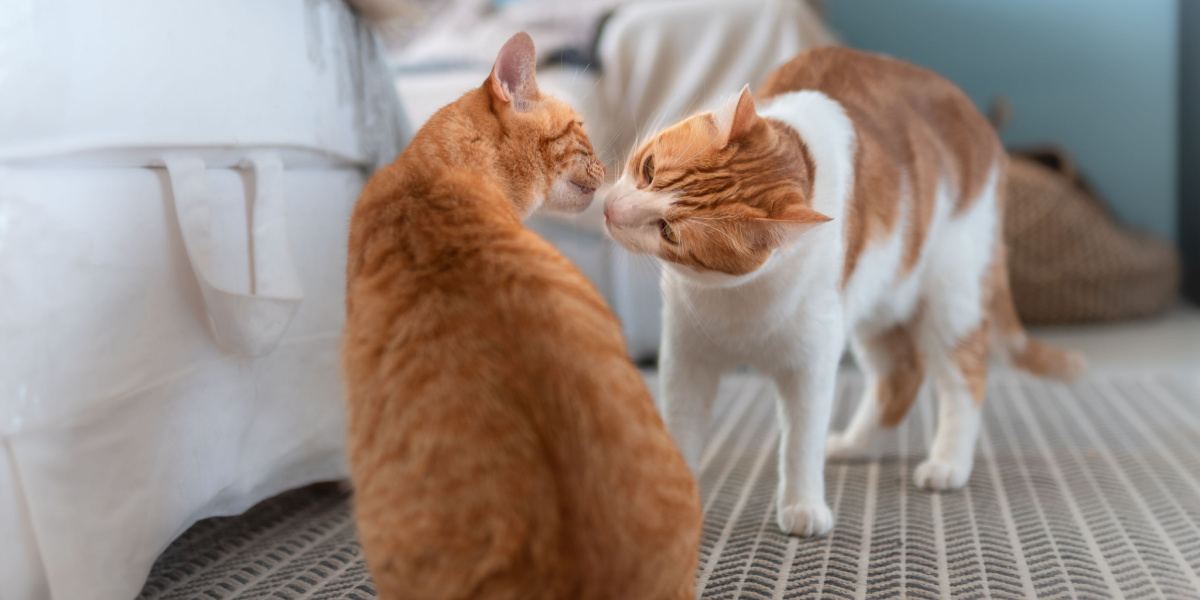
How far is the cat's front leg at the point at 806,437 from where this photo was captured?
48.6 inches

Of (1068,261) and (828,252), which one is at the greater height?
(828,252)

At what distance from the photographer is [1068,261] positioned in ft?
9.21

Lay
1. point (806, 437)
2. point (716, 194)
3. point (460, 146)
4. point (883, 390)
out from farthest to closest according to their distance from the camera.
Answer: point (883, 390)
point (806, 437)
point (716, 194)
point (460, 146)

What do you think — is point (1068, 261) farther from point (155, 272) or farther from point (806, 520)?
point (155, 272)

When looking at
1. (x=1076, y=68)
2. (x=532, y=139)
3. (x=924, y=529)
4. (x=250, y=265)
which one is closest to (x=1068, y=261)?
(x=1076, y=68)

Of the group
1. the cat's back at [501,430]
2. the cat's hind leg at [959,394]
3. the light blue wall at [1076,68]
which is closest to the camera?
the cat's back at [501,430]

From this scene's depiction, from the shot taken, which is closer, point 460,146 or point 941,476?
point 460,146

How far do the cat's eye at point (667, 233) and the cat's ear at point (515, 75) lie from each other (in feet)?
0.67

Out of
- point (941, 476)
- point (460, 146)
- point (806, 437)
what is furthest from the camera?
point (941, 476)

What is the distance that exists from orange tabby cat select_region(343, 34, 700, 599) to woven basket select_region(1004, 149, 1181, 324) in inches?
90.8

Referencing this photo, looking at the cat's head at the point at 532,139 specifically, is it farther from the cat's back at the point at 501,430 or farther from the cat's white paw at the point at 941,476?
the cat's white paw at the point at 941,476

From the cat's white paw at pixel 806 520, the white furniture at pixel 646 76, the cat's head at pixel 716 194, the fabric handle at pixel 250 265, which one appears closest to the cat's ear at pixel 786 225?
the cat's head at pixel 716 194

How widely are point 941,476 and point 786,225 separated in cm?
61

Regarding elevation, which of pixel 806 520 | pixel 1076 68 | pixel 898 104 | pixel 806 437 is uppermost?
pixel 898 104
